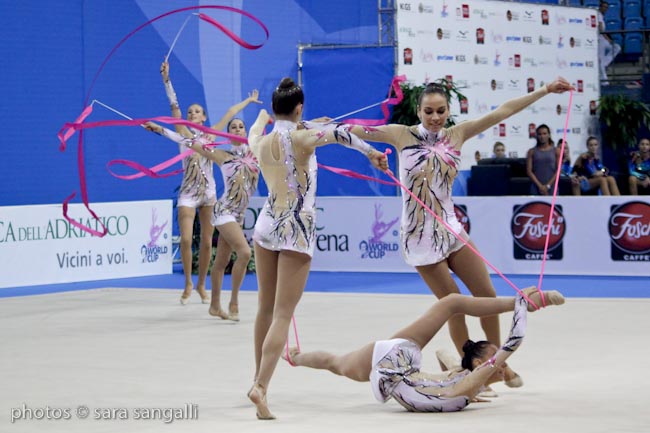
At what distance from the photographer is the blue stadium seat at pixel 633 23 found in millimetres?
21641

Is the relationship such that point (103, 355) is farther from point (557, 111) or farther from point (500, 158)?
point (557, 111)

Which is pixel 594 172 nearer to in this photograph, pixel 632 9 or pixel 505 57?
pixel 505 57

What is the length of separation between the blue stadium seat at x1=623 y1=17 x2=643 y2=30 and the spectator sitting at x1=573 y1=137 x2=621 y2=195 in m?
6.49

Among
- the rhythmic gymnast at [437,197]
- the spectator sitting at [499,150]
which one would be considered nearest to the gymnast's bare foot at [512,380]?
the rhythmic gymnast at [437,197]

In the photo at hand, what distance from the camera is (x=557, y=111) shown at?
18.7 m

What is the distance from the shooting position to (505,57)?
17.8 meters

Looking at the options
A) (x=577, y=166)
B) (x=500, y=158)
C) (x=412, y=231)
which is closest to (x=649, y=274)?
(x=577, y=166)

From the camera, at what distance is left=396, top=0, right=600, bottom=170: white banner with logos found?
54.3ft

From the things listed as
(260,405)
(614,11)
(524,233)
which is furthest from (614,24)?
(260,405)

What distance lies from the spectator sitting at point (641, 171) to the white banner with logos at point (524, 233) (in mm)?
2706

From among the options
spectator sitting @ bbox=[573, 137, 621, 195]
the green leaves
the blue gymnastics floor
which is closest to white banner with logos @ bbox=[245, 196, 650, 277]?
Result: the blue gymnastics floor

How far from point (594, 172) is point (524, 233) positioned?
10.0 feet

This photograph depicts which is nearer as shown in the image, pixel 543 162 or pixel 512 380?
pixel 512 380

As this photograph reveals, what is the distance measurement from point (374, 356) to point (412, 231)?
0.91m
